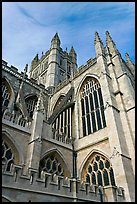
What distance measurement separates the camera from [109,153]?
973 centimetres

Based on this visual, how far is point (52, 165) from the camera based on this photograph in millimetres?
10453

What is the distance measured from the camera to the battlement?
550 centimetres

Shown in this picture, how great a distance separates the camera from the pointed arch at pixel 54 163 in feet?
33.1

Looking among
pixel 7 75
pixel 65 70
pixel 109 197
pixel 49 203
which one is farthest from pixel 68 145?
pixel 65 70

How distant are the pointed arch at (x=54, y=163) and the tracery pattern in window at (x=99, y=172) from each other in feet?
4.66

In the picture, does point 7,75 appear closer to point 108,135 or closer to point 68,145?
point 68,145

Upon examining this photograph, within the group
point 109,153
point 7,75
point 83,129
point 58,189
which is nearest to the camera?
point 58,189

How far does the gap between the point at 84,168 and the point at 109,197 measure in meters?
3.66

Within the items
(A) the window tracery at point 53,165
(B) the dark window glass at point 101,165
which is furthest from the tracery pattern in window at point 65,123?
(B) the dark window glass at point 101,165

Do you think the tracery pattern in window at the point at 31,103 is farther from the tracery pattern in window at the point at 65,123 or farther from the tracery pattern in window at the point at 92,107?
the tracery pattern in window at the point at 92,107

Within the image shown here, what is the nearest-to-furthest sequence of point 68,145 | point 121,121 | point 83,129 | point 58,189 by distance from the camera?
point 58,189 < point 121,121 < point 68,145 < point 83,129

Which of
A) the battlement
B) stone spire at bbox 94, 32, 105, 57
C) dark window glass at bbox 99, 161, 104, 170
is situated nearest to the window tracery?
dark window glass at bbox 99, 161, 104, 170

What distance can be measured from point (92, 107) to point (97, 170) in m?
5.05

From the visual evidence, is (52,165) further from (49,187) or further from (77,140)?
(49,187)
